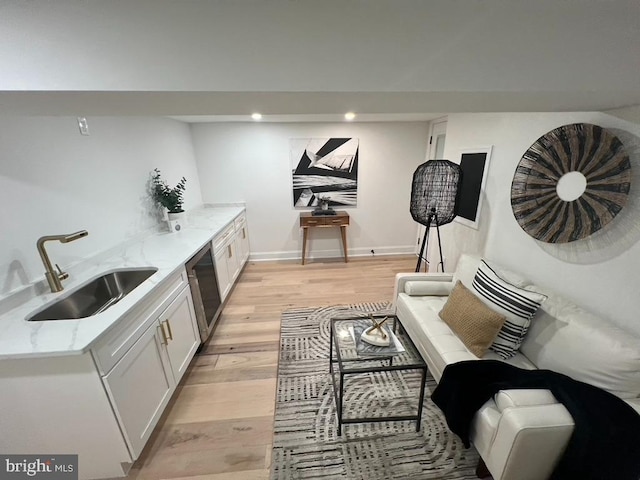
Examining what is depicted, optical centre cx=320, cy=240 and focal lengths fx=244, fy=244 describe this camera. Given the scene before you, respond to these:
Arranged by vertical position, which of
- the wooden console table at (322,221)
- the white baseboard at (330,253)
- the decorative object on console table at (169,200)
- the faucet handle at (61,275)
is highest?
the decorative object on console table at (169,200)

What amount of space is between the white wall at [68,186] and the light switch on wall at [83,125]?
0.13 feet

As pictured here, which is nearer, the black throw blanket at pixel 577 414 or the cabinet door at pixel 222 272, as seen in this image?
the black throw blanket at pixel 577 414

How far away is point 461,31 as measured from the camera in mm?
683

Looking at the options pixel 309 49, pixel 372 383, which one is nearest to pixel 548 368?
pixel 372 383

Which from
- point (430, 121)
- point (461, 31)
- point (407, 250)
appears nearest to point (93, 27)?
point (461, 31)

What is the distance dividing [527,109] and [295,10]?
110 centimetres

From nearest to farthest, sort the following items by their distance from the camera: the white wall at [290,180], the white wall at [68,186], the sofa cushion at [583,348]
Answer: the sofa cushion at [583,348]
the white wall at [68,186]
the white wall at [290,180]

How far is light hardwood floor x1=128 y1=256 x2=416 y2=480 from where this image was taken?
1.40 metres

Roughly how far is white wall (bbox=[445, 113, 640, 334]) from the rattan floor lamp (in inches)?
10.8

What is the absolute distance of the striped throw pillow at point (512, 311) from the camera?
1448 millimetres

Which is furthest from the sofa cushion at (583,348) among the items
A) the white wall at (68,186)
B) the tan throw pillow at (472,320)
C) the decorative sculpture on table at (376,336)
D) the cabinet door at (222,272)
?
the white wall at (68,186)

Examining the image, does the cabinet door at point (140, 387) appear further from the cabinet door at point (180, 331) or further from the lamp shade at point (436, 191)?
the lamp shade at point (436, 191)

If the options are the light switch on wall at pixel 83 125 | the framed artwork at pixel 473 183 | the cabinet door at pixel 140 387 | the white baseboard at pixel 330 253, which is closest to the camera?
the cabinet door at pixel 140 387

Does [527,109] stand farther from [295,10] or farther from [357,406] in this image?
[357,406]
